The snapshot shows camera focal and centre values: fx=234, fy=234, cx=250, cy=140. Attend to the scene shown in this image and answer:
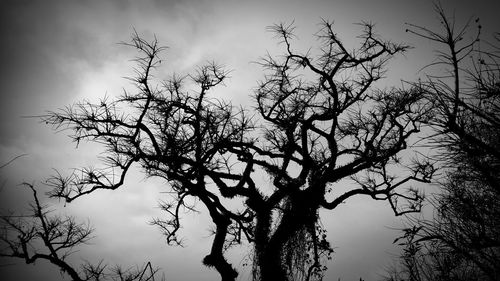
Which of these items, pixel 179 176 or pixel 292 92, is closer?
pixel 179 176

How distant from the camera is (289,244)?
8523 mm

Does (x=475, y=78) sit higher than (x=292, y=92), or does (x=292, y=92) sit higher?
(x=292, y=92)

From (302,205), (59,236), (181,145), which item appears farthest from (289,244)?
(59,236)

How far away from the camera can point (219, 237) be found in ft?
25.1

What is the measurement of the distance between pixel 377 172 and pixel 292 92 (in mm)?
4196

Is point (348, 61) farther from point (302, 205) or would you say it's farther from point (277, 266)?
point (277, 266)

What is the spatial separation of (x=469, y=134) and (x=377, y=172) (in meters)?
6.37

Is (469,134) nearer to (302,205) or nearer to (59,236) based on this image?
(302,205)

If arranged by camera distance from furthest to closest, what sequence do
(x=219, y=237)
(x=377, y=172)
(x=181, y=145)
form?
(x=377, y=172)
(x=219, y=237)
(x=181, y=145)

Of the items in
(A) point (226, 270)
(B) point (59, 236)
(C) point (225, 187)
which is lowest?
(A) point (226, 270)

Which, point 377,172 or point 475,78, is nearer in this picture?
point 475,78

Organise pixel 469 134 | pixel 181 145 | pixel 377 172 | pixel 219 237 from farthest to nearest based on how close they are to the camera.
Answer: pixel 377 172 → pixel 219 237 → pixel 181 145 → pixel 469 134

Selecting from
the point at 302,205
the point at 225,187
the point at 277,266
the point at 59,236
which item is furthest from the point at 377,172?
the point at 59,236

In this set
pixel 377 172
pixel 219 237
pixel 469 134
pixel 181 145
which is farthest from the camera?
pixel 377 172
